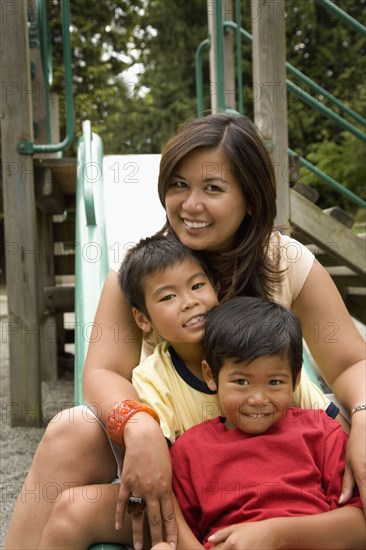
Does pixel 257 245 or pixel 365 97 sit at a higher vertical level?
pixel 365 97

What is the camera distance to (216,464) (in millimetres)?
1543

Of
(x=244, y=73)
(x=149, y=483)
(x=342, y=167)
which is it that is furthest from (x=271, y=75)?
(x=244, y=73)

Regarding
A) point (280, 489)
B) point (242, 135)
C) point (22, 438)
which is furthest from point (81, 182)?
point (280, 489)

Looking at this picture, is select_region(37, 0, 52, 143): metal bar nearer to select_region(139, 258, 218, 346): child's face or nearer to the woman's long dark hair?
the woman's long dark hair

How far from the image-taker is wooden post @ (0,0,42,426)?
140 inches

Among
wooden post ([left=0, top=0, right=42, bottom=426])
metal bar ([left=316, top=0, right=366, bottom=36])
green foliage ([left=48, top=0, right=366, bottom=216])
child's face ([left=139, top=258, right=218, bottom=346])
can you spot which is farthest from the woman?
green foliage ([left=48, top=0, right=366, bottom=216])

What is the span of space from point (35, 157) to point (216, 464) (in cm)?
261

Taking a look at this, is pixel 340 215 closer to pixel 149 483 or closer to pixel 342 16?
pixel 342 16

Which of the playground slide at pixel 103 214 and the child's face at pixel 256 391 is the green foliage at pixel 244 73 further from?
the child's face at pixel 256 391

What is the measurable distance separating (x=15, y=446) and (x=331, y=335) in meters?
2.13

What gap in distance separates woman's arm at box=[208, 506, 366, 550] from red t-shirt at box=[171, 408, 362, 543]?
0.12ft

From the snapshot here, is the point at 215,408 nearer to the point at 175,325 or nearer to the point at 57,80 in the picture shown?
the point at 175,325

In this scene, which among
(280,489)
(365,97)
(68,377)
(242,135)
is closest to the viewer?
(280,489)

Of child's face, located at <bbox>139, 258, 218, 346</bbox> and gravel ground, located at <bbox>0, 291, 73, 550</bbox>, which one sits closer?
child's face, located at <bbox>139, 258, 218, 346</bbox>
